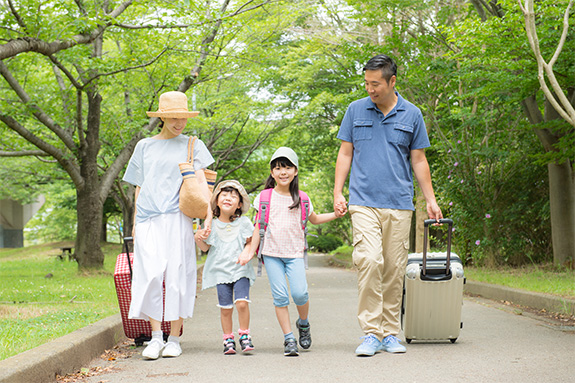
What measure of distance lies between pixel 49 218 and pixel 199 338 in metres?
43.6

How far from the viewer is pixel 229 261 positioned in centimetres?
568

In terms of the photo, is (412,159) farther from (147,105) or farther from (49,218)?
(49,218)

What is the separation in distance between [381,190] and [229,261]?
4.39 feet

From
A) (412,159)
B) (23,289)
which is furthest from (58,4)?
(412,159)

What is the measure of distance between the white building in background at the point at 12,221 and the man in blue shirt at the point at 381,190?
4226cm

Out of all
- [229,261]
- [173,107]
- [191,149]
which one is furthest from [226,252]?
[173,107]

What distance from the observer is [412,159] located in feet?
18.5

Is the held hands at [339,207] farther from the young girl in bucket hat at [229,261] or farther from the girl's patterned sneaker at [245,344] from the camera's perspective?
the girl's patterned sneaker at [245,344]

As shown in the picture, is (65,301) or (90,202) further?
(90,202)

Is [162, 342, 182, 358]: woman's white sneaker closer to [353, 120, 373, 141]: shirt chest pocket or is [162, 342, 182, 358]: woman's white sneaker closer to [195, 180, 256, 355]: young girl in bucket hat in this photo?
[195, 180, 256, 355]: young girl in bucket hat

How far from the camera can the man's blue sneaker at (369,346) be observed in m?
5.19

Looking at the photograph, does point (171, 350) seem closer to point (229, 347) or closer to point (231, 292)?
point (229, 347)

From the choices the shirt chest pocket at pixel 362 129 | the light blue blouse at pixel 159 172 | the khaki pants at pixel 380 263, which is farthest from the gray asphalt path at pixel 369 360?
the shirt chest pocket at pixel 362 129

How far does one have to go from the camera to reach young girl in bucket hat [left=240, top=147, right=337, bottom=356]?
5.55m
